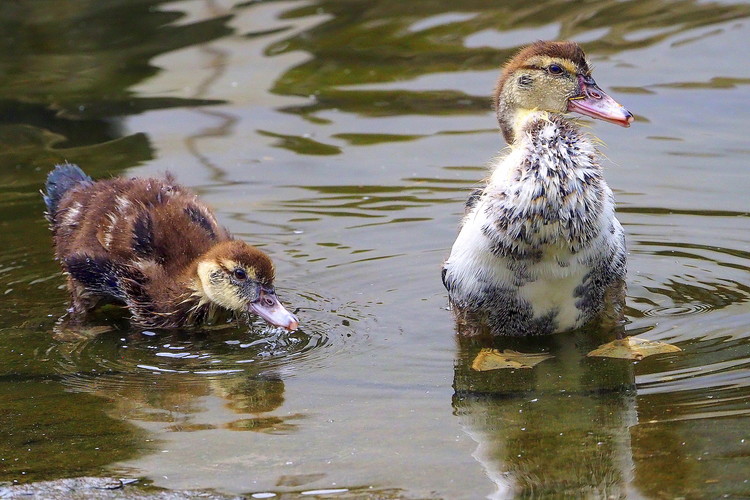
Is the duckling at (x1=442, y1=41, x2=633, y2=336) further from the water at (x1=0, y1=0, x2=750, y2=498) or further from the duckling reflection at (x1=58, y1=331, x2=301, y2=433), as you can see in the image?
the duckling reflection at (x1=58, y1=331, x2=301, y2=433)

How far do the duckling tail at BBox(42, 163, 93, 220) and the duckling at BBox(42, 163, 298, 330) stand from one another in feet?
0.82

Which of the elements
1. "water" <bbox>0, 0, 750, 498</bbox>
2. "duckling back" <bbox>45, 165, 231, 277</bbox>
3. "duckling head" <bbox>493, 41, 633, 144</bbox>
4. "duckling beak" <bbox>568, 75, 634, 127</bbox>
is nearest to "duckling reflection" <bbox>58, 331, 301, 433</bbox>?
"water" <bbox>0, 0, 750, 498</bbox>

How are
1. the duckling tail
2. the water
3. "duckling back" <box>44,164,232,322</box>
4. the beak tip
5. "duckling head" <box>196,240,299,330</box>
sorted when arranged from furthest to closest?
1. the duckling tail
2. "duckling back" <box>44,164,232,322</box>
3. "duckling head" <box>196,240,299,330</box>
4. the beak tip
5. the water

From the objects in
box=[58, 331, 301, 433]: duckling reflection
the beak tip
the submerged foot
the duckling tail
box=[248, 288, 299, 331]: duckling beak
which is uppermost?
the duckling tail

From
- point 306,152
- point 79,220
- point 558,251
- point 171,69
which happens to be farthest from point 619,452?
point 171,69

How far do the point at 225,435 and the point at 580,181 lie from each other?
2057 millimetres

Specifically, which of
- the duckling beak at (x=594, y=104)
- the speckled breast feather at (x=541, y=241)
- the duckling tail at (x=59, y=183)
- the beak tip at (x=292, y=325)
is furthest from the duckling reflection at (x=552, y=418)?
the duckling tail at (x=59, y=183)

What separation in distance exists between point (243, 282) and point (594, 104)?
2.05m

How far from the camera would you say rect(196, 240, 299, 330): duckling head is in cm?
591

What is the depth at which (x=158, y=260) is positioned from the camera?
20.9 ft

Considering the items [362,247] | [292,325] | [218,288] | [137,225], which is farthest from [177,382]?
[362,247]

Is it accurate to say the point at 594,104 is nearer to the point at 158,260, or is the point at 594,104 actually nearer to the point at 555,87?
the point at 555,87

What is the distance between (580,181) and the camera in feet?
17.8

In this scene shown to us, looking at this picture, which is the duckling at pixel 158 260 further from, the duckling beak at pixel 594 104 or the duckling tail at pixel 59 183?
the duckling beak at pixel 594 104
